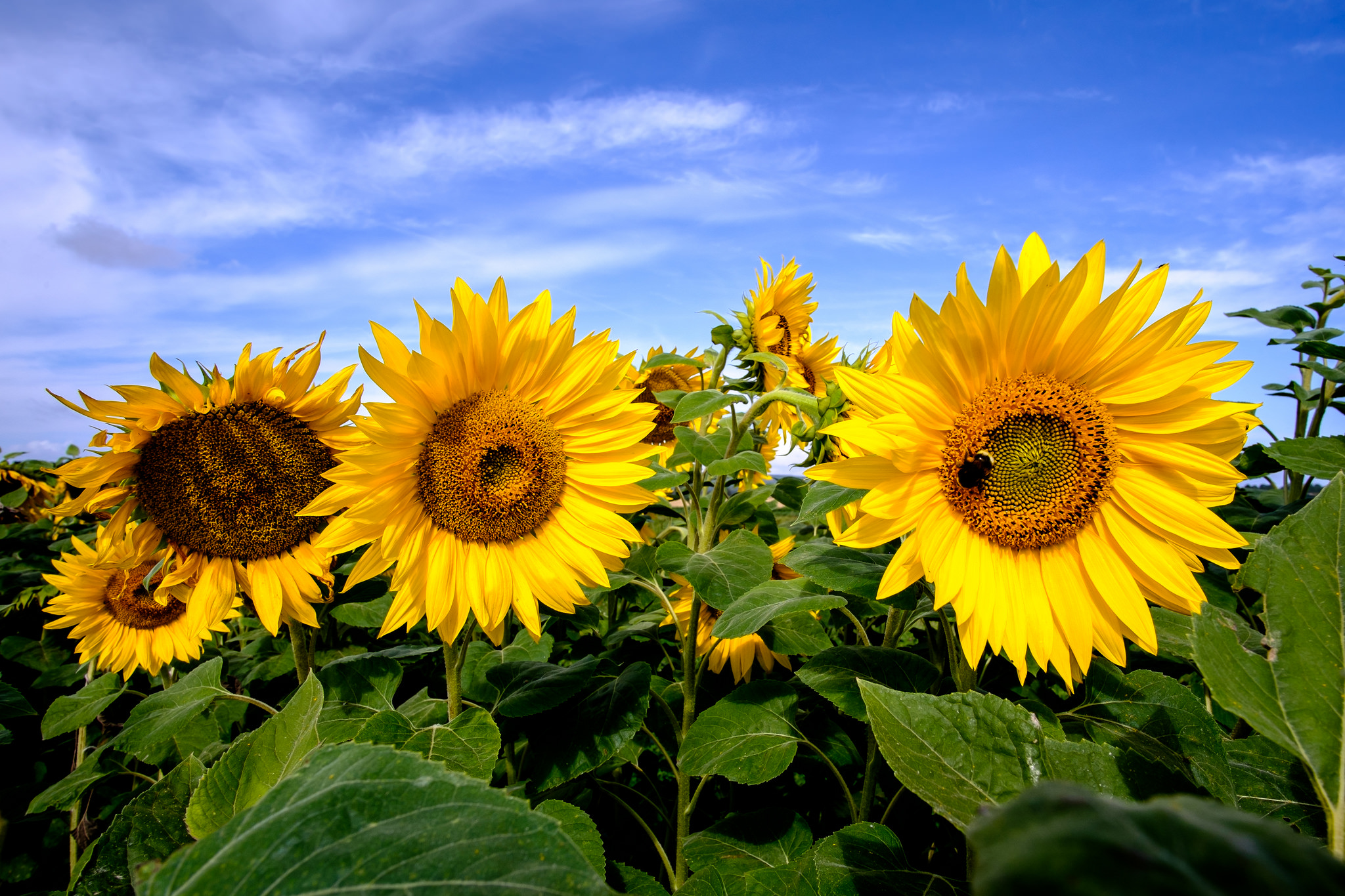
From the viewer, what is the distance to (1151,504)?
6.23ft

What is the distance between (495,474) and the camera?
2295mm

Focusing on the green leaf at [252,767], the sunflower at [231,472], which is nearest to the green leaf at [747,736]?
the green leaf at [252,767]

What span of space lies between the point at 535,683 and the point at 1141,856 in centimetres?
195

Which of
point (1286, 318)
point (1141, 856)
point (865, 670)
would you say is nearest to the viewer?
point (1141, 856)

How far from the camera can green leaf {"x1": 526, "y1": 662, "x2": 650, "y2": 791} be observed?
2105mm

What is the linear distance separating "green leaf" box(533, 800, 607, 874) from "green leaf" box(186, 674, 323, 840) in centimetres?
76

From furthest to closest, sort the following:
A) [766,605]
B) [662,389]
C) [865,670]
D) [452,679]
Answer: [662,389] < [452,679] < [865,670] < [766,605]

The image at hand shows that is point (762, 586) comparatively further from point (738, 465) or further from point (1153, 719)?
point (1153, 719)

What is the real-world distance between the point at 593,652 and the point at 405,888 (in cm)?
251

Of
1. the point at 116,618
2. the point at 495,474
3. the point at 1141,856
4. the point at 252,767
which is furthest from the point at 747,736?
the point at 116,618

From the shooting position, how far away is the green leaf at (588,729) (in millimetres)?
2105

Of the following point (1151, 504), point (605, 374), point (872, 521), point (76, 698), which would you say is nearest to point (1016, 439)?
point (1151, 504)

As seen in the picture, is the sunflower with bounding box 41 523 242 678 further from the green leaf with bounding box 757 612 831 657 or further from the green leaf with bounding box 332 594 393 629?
the green leaf with bounding box 757 612 831 657

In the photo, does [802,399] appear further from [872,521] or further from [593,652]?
[593,652]
